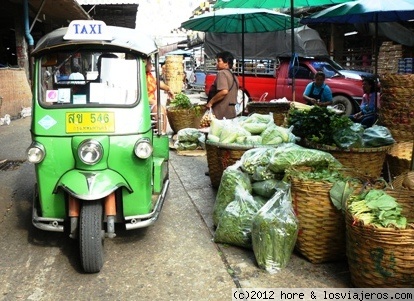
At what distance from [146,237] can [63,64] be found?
1.86 meters

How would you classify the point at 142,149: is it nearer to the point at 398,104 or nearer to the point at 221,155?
the point at 221,155

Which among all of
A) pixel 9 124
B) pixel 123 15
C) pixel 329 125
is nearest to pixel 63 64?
pixel 329 125

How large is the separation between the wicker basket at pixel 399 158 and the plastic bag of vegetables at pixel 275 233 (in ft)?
6.31

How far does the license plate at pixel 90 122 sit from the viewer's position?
3824 mm

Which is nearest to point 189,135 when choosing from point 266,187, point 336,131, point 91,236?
point 336,131

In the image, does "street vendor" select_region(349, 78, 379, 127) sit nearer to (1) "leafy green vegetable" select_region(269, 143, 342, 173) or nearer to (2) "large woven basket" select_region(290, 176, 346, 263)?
(1) "leafy green vegetable" select_region(269, 143, 342, 173)

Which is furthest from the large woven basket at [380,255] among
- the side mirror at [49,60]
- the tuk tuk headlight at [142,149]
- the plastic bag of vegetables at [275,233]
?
the side mirror at [49,60]

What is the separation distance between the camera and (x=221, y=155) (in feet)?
17.1

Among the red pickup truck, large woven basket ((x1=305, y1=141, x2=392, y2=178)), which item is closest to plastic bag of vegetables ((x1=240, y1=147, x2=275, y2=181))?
large woven basket ((x1=305, y1=141, x2=392, y2=178))

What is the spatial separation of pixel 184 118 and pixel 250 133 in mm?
4145

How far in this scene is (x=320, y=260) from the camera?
12.2ft

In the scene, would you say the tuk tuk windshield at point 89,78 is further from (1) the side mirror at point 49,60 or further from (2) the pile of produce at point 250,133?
(2) the pile of produce at point 250,133

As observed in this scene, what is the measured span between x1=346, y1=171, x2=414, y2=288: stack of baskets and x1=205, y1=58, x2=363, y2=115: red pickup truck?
29.3 ft

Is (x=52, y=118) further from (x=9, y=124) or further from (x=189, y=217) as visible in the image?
(x=9, y=124)
